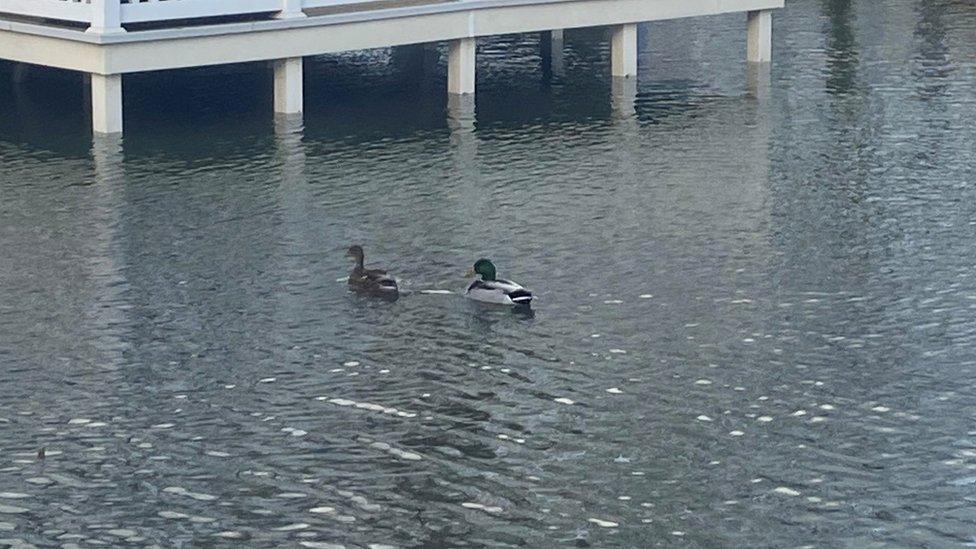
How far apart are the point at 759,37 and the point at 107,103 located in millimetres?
13306

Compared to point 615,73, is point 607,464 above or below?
below

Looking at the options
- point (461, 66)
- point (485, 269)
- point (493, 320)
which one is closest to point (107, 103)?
point (461, 66)

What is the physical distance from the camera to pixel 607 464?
645 inches

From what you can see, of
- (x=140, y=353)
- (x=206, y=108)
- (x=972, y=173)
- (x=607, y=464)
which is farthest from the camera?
(x=206, y=108)

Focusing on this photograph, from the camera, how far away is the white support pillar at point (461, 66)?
33.7 metres

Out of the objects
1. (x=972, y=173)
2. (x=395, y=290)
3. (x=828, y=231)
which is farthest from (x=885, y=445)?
(x=972, y=173)

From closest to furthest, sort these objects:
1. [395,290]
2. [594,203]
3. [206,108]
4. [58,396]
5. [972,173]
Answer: [58,396], [395,290], [594,203], [972,173], [206,108]

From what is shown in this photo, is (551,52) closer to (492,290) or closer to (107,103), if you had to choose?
(107,103)

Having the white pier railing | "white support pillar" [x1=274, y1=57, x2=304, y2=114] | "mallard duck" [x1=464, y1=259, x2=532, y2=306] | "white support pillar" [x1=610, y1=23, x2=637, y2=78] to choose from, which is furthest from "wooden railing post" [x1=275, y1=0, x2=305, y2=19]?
"mallard duck" [x1=464, y1=259, x2=532, y2=306]

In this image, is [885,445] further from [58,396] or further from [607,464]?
[58,396]

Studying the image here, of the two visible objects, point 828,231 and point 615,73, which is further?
point 615,73

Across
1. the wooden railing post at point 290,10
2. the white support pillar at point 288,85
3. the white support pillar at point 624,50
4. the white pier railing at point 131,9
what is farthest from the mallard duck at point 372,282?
the white support pillar at point 624,50

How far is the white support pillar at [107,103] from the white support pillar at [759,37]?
1288 centimetres

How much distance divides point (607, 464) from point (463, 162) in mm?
12747
